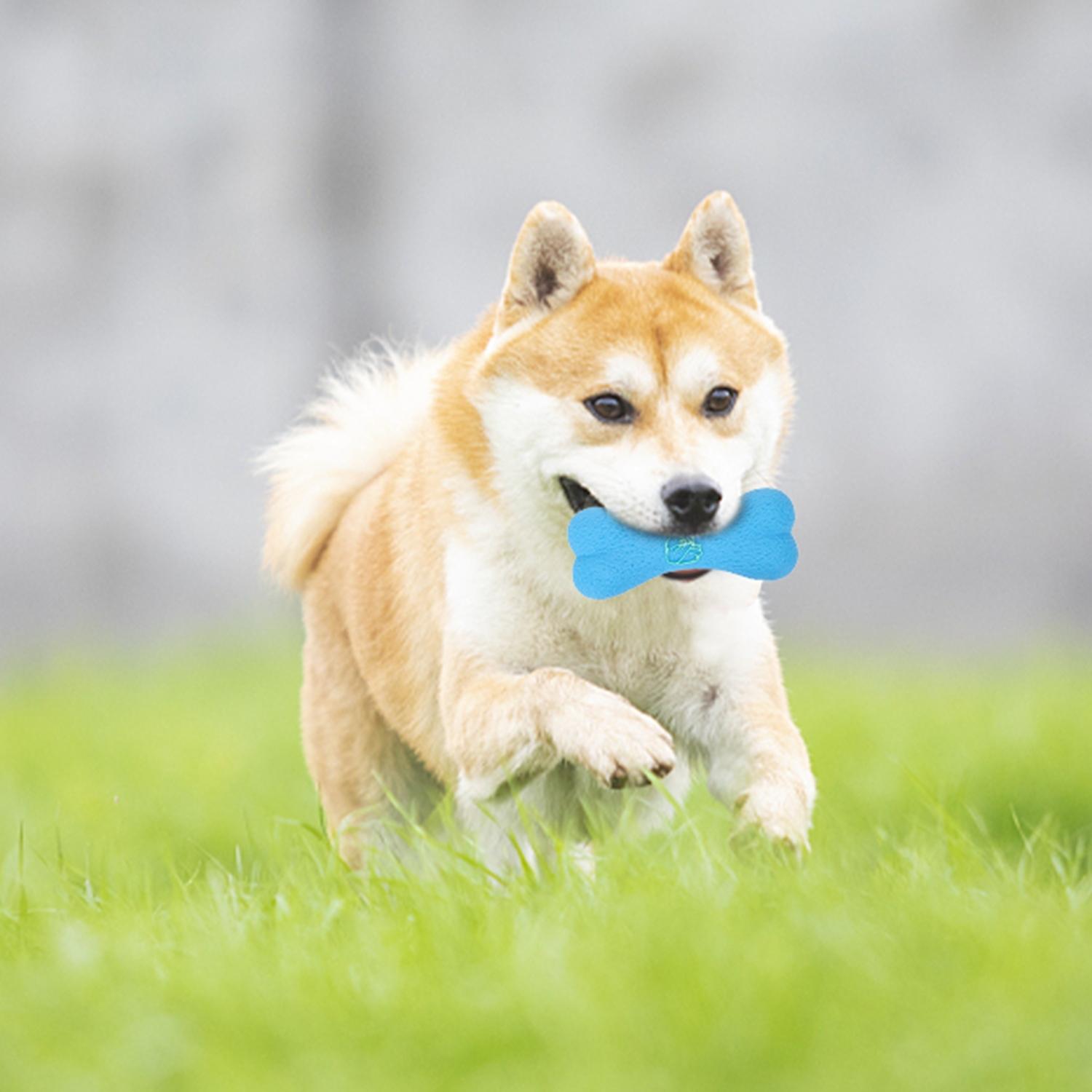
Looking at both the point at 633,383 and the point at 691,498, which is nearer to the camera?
the point at 691,498

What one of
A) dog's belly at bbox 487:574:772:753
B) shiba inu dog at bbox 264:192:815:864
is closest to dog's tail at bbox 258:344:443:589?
shiba inu dog at bbox 264:192:815:864

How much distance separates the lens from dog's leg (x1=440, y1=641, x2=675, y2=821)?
2428 mm

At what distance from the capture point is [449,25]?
320 inches

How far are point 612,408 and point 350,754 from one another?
1143mm

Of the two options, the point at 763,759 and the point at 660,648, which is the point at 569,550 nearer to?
the point at 660,648

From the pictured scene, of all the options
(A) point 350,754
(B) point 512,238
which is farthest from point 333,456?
(B) point 512,238

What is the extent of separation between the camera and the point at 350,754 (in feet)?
11.3

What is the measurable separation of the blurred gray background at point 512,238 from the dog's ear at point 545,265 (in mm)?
4934

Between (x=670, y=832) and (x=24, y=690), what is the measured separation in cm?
460

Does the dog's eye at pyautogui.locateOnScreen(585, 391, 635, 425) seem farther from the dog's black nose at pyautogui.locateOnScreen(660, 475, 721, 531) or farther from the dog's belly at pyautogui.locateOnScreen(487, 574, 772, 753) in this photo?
the dog's belly at pyautogui.locateOnScreen(487, 574, 772, 753)

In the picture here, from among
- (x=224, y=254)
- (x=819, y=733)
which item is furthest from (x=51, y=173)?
(x=819, y=733)

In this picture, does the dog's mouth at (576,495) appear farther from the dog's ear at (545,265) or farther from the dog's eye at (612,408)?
the dog's ear at (545,265)

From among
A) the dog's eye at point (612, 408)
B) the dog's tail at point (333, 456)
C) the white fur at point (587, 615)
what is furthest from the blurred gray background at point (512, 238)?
the dog's eye at point (612, 408)

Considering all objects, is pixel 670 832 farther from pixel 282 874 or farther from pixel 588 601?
pixel 282 874
